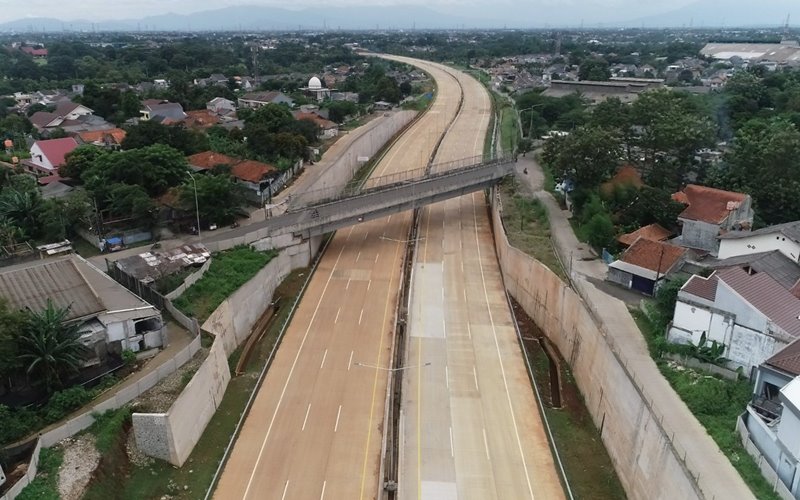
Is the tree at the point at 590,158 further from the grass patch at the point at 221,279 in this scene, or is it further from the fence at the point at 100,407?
the fence at the point at 100,407

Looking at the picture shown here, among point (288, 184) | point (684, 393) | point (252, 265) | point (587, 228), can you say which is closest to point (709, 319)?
point (684, 393)

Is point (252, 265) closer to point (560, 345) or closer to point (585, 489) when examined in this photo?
point (560, 345)

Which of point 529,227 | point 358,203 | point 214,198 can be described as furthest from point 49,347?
point 529,227

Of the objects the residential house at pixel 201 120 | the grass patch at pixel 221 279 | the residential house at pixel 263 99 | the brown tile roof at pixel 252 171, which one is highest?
the residential house at pixel 263 99

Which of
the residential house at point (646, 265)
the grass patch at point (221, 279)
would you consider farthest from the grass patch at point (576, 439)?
the grass patch at point (221, 279)

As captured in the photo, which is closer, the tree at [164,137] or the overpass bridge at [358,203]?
the overpass bridge at [358,203]

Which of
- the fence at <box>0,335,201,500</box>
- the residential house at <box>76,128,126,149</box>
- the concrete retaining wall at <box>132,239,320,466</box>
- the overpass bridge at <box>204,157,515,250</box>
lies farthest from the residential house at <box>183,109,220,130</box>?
the fence at <box>0,335,201,500</box>
